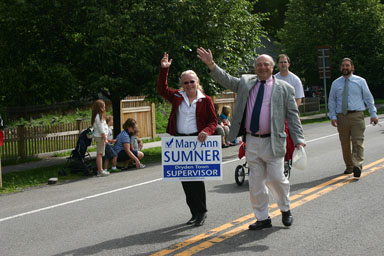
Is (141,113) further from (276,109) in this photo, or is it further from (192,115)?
(276,109)

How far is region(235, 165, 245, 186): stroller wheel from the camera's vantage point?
31.3ft

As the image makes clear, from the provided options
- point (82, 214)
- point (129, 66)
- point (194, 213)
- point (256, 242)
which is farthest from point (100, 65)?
point (256, 242)

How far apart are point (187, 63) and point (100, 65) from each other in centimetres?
224

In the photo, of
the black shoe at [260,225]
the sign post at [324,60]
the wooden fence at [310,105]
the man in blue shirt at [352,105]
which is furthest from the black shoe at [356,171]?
the wooden fence at [310,105]

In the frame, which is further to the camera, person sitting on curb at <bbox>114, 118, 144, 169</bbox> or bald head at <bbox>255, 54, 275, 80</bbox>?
person sitting on curb at <bbox>114, 118, 144, 169</bbox>

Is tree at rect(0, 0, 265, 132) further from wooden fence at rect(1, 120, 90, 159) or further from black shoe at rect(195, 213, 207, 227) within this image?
black shoe at rect(195, 213, 207, 227)

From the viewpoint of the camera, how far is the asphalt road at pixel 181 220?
19.1ft

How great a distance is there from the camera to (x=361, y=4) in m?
35.2

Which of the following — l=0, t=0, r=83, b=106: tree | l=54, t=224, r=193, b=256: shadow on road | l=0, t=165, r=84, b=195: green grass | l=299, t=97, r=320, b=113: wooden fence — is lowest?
l=0, t=165, r=84, b=195: green grass

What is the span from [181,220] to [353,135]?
434 cm

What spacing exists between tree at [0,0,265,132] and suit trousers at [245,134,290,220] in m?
7.50

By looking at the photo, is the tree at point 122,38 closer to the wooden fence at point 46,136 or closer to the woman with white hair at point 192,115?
the wooden fence at point 46,136

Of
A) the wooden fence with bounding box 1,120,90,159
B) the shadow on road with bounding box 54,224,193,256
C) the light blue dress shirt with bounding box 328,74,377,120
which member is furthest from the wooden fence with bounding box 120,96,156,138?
the shadow on road with bounding box 54,224,193,256

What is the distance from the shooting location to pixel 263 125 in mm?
6281
